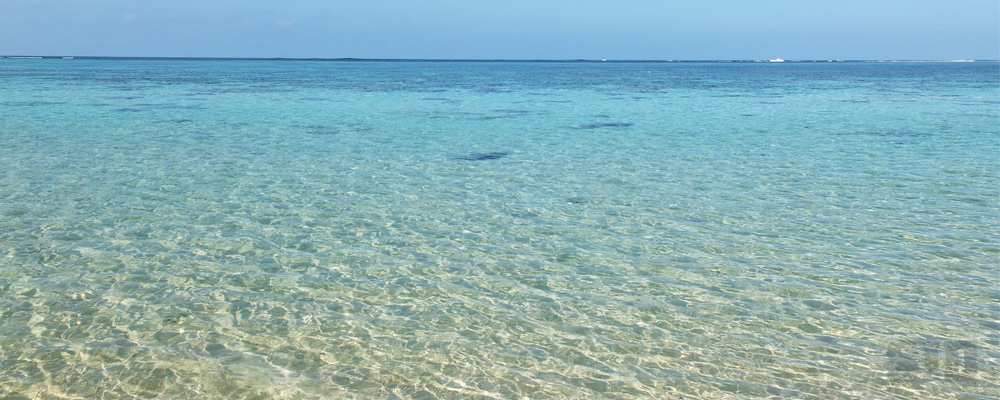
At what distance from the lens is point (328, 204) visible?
462 inches

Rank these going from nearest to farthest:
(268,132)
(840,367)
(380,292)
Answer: (840,367) < (380,292) < (268,132)

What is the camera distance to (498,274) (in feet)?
27.1

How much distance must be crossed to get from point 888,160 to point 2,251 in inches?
653

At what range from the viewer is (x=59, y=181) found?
13.5 m

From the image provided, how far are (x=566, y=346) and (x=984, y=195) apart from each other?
9.98m

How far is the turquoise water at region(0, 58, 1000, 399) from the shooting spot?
5801 mm

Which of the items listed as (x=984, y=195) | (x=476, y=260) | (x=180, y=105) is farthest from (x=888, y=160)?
(x=180, y=105)

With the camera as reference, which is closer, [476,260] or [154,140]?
[476,260]

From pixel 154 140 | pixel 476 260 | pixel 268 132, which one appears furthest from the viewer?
pixel 268 132

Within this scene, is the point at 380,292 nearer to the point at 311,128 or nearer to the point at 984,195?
the point at 984,195

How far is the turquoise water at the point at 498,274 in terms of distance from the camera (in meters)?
5.80

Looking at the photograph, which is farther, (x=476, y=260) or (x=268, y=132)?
(x=268, y=132)

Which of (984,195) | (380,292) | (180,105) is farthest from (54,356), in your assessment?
(180,105)

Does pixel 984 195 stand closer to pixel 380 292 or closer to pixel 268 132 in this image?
pixel 380 292
